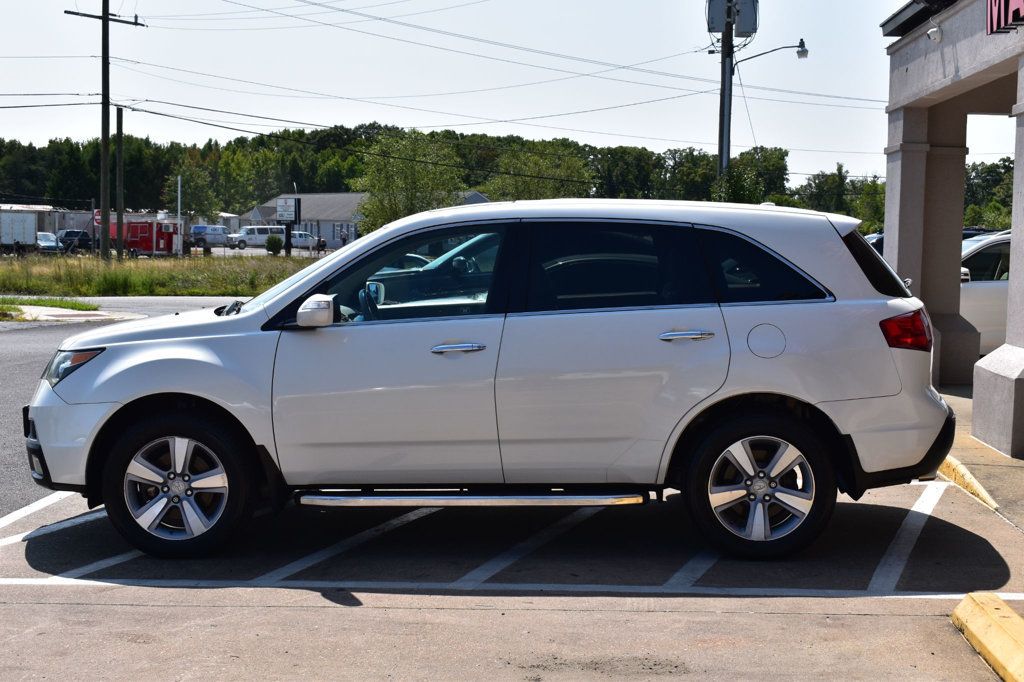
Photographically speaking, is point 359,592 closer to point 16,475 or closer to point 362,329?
point 362,329

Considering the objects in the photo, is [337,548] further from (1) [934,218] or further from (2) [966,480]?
(1) [934,218]

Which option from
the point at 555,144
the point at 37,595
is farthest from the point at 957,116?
the point at 555,144

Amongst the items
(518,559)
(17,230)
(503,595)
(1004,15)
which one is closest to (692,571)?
(518,559)

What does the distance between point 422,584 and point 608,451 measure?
1.18 metres

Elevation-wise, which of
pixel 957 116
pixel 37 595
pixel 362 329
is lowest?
pixel 37 595

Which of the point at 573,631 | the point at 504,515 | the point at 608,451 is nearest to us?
the point at 573,631

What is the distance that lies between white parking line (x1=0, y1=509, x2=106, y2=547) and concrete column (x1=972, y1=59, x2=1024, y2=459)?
644 cm

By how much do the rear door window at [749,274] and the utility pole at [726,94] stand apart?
1759 cm

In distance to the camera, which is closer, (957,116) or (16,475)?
(16,475)

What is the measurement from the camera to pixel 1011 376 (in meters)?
8.93

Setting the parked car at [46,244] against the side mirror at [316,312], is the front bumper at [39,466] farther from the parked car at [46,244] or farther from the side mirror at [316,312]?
the parked car at [46,244]

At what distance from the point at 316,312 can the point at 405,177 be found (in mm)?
81286

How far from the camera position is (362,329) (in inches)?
254

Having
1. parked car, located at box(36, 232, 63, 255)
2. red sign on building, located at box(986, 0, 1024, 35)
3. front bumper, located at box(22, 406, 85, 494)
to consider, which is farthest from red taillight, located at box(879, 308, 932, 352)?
parked car, located at box(36, 232, 63, 255)
